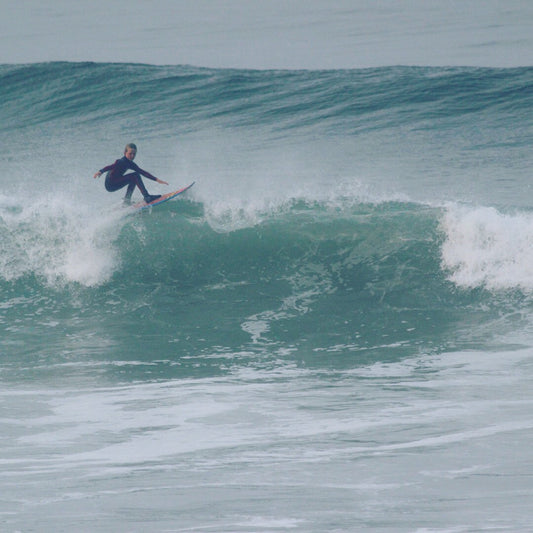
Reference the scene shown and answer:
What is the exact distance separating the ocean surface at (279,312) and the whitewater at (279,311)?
0.11ft

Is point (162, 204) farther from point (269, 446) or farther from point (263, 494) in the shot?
point (263, 494)

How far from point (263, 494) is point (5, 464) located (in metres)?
1.81

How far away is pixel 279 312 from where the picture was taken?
10281 mm

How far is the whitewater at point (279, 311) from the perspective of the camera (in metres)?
4.55

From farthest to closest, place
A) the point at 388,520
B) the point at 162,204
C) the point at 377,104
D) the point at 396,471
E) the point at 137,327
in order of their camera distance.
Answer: the point at 377,104 → the point at 162,204 → the point at 137,327 → the point at 396,471 → the point at 388,520

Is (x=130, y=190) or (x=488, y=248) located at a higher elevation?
(x=130, y=190)

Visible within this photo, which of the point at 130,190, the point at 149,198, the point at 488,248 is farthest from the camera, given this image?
the point at 149,198

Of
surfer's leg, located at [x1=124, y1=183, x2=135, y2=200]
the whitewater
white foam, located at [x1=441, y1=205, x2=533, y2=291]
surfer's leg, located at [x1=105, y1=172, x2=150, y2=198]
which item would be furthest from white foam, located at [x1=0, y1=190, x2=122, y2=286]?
white foam, located at [x1=441, y1=205, x2=533, y2=291]

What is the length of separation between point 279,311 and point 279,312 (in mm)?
33

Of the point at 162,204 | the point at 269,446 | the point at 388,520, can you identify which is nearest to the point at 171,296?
the point at 162,204

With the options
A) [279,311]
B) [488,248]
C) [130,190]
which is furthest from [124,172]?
[488,248]

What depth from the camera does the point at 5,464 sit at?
5.23 m

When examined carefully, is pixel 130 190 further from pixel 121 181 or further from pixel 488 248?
pixel 488 248

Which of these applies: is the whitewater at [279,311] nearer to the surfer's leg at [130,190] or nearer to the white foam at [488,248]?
the white foam at [488,248]
